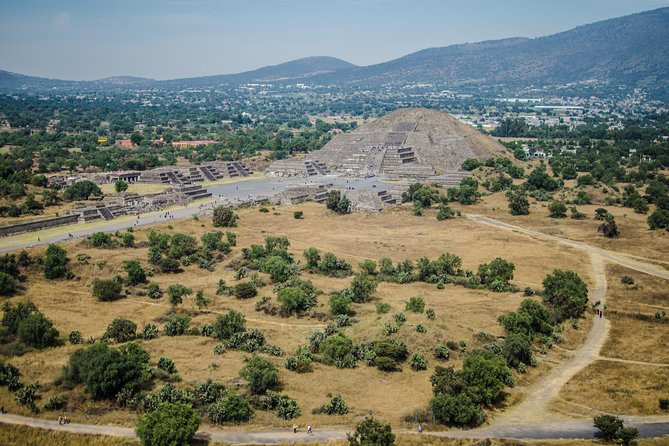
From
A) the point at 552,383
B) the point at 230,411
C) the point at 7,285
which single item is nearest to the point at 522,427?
the point at 552,383

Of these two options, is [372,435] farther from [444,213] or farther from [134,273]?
[444,213]

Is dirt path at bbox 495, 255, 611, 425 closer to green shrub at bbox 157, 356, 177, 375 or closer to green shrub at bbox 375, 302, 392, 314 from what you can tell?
green shrub at bbox 375, 302, 392, 314

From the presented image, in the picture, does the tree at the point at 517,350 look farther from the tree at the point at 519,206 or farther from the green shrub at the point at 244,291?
the tree at the point at 519,206

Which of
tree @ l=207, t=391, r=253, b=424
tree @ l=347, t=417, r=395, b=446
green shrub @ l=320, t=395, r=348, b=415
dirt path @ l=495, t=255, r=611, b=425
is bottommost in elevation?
dirt path @ l=495, t=255, r=611, b=425

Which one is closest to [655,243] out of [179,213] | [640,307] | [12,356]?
[640,307]

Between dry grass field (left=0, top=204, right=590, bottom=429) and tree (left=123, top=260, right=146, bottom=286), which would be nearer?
dry grass field (left=0, top=204, right=590, bottom=429)

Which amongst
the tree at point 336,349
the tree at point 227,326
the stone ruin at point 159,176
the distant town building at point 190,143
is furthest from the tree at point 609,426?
the distant town building at point 190,143

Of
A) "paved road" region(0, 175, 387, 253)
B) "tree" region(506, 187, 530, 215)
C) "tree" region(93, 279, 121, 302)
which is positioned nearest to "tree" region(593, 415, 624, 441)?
"tree" region(93, 279, 121, 302)
